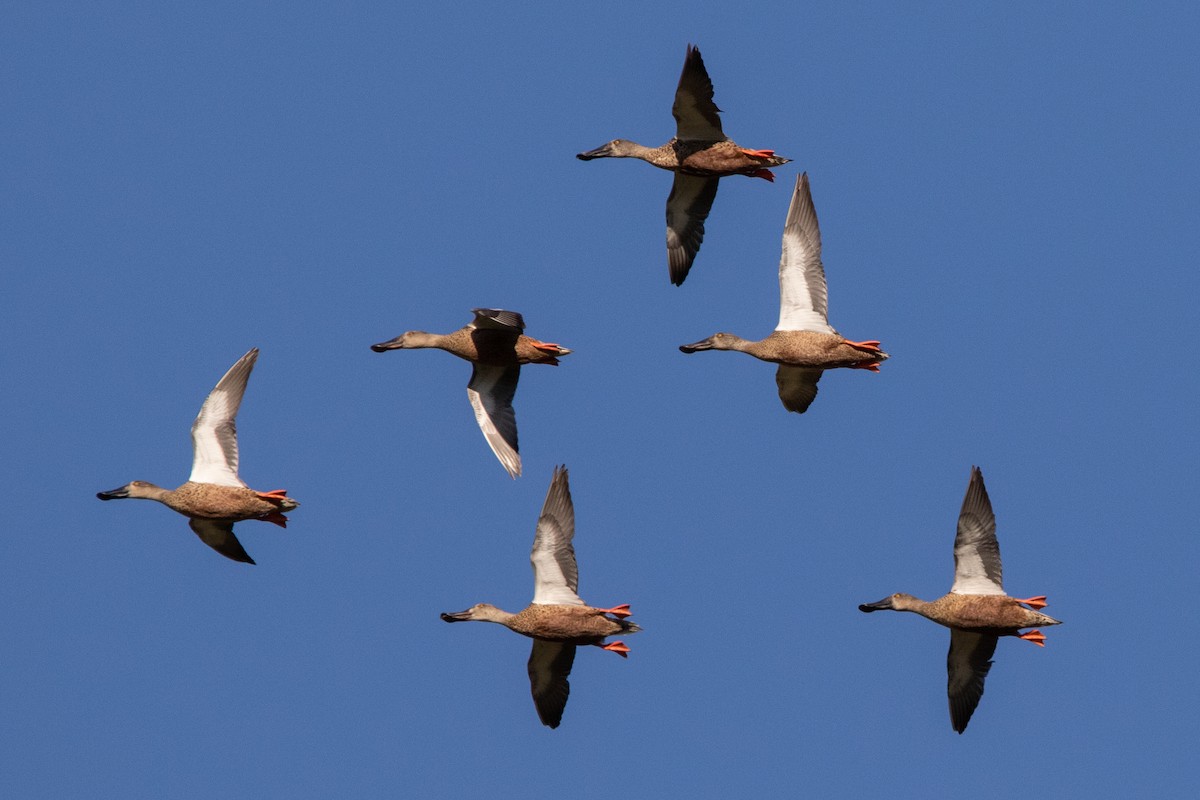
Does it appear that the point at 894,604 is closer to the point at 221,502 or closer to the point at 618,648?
the point at 618,648

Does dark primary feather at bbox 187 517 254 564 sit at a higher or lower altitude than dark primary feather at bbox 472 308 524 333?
lower

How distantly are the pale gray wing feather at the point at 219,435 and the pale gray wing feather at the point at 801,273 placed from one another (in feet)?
24.5

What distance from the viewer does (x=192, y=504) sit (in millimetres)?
30469

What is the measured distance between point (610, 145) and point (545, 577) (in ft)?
22.7

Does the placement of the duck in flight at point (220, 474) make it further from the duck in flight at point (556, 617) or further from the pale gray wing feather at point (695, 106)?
the pale gray wing feather at point (695, 106)

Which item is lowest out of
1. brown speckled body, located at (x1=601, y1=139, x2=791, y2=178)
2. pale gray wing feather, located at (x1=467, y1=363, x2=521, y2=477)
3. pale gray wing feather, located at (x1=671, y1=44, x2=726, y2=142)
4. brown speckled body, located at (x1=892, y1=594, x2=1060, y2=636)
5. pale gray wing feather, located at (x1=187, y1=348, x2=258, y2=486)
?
brown speckled body, located at (x1=892, y1=594, x2=1060, y2=636)

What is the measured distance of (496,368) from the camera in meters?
32.7

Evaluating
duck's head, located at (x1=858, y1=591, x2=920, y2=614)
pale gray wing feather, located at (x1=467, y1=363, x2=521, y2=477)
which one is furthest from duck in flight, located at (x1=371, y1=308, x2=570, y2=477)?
duck's head, located at (x1=858, y1=591, x2=920, y2=614)

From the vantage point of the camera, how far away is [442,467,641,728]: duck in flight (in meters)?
29.8

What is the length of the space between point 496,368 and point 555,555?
12.1ft

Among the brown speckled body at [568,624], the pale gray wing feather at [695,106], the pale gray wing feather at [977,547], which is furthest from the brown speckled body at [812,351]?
the brown speckled body at [568,624]

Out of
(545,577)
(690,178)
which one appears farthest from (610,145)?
(545,577)

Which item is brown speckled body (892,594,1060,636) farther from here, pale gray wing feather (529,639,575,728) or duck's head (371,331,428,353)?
duck's head (371,331,428,353)

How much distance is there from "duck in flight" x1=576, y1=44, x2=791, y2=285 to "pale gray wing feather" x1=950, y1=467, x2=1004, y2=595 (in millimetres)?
5480
